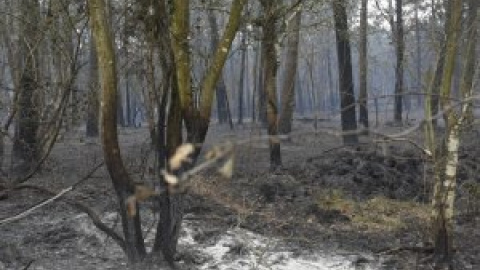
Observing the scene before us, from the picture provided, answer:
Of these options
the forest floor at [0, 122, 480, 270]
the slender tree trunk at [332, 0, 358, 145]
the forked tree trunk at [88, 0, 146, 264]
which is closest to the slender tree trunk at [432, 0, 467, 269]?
the forest floor at [0, 122, 480, 270]

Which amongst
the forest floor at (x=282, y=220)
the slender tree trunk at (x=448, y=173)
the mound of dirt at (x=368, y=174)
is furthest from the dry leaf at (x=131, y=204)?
the mound of dirt at (x=368, y=174)

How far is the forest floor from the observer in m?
7.18

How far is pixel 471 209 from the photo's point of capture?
359 inches

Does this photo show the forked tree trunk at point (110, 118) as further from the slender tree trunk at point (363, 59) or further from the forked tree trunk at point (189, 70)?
the slender tree trunk at point (363, 59)

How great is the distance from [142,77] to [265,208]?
368 cm

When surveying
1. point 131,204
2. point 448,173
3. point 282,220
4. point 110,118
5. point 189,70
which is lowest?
point 282,220

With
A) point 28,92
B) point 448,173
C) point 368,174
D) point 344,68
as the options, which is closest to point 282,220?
point 448,173

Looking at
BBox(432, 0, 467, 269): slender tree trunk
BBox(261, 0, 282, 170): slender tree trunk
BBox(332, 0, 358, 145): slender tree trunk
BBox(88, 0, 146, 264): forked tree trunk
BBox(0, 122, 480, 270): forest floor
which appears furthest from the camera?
BBox(332, 0, 358, 145): slender tree trunk

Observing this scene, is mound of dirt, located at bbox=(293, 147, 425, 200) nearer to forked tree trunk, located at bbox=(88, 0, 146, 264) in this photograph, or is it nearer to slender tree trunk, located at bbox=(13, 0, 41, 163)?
slender tree trunk, located at bbox=(13, 0, 41, 163)

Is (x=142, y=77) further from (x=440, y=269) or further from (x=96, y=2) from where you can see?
(x=440, y=269)

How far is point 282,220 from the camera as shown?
8859mm

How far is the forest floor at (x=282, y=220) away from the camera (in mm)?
7176

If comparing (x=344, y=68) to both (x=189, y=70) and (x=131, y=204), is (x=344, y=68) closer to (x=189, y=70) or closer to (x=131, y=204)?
(x=189, y=70)

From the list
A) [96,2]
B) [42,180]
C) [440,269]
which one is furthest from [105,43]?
[42,180]
